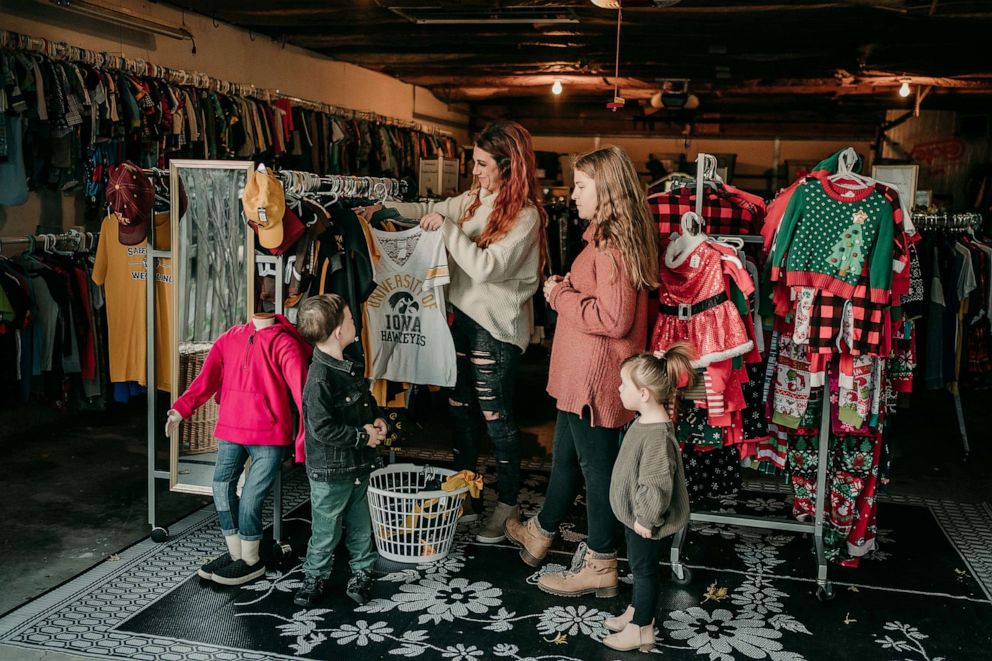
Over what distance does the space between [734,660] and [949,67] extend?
761 cm

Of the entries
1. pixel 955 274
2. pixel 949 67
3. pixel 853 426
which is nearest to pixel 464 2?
pixel 955 274

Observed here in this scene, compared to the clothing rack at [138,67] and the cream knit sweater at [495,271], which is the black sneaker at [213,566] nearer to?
the cream knit sweater at [495,271]

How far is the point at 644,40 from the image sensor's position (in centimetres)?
783

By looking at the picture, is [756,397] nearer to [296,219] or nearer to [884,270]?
[884,270]

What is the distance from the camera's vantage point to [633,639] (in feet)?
9.81

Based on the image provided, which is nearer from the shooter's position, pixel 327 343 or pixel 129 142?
pixel 327 343

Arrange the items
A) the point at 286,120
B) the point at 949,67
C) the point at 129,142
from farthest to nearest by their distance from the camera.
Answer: the point at 949,67
the point at 286,120
the point at 129,142

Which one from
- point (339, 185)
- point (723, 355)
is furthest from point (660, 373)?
point (339, 185)

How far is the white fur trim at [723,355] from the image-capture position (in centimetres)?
325

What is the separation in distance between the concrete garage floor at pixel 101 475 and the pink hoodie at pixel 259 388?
87 cm

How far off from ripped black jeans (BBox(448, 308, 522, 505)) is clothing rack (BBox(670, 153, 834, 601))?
739 mm

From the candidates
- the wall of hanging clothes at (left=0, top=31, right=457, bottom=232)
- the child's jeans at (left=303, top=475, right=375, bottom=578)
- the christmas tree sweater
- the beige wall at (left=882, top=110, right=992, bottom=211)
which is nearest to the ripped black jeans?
the child's jeans at (left=303, top=475, right=375, bottom=578)

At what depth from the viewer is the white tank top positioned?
12.9ft

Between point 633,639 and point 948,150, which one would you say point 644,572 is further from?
point 948,150
